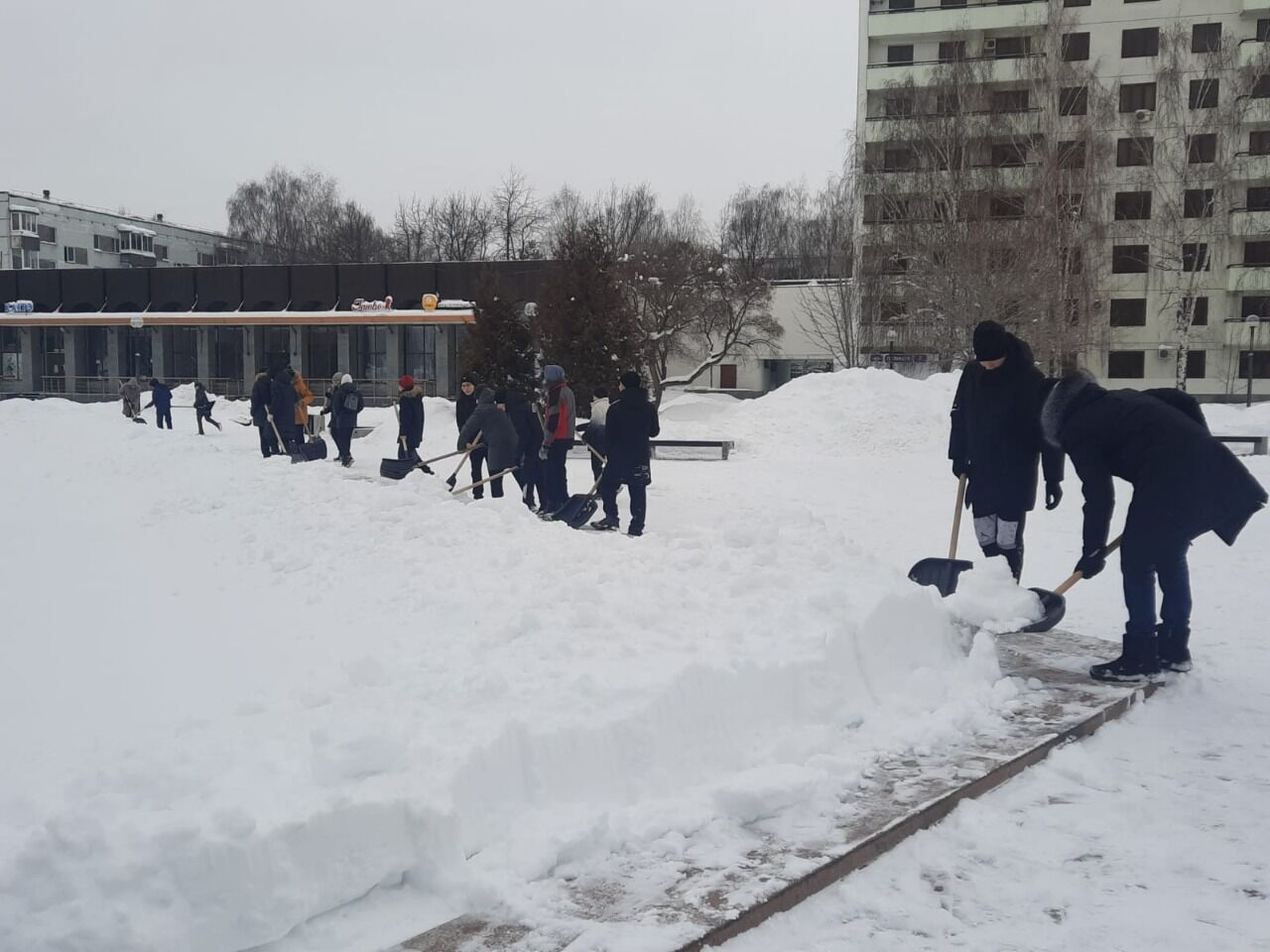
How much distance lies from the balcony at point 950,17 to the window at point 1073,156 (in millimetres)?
12432

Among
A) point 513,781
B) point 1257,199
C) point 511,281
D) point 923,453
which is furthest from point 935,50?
point 513,781

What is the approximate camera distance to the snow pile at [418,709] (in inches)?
109

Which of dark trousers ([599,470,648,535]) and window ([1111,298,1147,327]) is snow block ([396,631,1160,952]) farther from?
window ([1111,298,1147,327])

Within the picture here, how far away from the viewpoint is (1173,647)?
5.40 metres

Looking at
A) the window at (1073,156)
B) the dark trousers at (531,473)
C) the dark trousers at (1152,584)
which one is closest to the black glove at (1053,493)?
the dark trousers at (1152,584)

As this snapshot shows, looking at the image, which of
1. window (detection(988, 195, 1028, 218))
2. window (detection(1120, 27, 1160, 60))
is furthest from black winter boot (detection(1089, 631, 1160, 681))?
window (detection(1120, 27, 1160, 60))

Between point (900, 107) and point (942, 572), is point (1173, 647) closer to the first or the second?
point (942, 572)

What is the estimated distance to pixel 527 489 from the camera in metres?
12.1

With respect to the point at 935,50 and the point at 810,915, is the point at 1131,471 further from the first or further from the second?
the point at 935,50

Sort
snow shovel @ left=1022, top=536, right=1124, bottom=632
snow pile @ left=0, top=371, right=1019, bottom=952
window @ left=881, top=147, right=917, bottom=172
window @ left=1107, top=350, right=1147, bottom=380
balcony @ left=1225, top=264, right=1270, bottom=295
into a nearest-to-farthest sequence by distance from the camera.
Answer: snow pile @ left=0, top=371, right=1019, bottom=952 → snow shovel @ left=1022, top=536, right=1124, bottom=632 → window @ left=881, top=147, right=917, bottom=172 → balcony @ left=1225, top=264, right=1270, bottom=295 → window @ left=1107, top=350, right=1147, bottom=380

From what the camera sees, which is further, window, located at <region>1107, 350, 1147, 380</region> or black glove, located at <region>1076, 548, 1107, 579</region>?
window, located at <region>1107, 350, 1147, 380</region>

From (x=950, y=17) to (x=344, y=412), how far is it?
113 ft

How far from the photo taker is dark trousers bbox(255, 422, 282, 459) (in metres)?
16.0

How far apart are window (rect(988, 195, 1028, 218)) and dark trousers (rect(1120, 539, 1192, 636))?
2533cm
